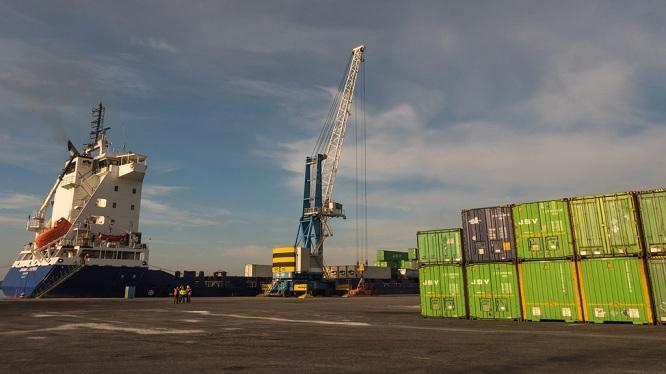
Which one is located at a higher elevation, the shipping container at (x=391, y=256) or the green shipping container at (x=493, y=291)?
the shipping container at (x=391, y=256)

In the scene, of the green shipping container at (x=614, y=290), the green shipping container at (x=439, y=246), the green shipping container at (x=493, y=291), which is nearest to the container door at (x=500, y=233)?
the green shipping container at (x=493, y=291)

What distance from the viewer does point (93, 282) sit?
55.1m

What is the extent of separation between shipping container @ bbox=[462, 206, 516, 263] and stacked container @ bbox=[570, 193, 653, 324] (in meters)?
3.47

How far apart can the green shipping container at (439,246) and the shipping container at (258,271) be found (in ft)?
188

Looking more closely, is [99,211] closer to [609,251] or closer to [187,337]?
[187,337]

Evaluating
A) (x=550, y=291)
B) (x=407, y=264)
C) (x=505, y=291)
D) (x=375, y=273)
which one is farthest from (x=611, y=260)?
(x=407, y=264)

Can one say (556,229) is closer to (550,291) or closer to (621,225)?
(621,225)

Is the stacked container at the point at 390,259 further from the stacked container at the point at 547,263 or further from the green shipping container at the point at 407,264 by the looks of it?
the stacked container at the point at 547,263

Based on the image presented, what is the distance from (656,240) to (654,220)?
3.04ft

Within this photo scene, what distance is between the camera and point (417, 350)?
12.6 meters

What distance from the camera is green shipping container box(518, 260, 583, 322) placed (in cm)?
2200

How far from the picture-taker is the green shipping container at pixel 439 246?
2669cm

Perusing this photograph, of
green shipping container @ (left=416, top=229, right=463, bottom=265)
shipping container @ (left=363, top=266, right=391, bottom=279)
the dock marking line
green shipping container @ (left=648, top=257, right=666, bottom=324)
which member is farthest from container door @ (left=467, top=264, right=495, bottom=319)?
shipping container @ (left=363, top=266, right=391, bottom=279)

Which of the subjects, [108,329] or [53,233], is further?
[53,233]
